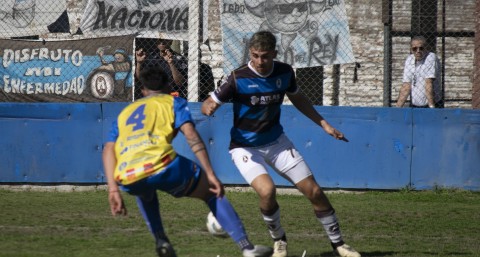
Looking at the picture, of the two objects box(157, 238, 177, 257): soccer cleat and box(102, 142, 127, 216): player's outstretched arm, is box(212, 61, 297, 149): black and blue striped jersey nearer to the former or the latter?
box(157, 238, 177, 257): soccer cleat

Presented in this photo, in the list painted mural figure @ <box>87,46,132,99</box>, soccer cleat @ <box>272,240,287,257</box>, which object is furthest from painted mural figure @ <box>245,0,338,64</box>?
soccer cleat @ <box>272,240,287,257</box>

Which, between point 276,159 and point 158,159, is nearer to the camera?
point 158,159

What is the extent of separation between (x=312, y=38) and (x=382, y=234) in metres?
4.63

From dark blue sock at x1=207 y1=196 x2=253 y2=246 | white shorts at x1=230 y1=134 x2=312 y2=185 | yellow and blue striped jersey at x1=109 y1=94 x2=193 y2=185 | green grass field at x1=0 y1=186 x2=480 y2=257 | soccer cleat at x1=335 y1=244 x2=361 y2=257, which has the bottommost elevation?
green grass field at x1=0 y1=186 x2=480 y2=257

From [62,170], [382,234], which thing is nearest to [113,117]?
[62,170]

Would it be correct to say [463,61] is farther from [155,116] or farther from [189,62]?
[155,116]

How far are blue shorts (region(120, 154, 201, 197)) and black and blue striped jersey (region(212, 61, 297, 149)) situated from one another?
1.37 meters

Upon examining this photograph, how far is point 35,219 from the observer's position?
33.5ft

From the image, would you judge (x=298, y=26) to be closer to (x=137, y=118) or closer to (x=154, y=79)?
(x=154, y=79)

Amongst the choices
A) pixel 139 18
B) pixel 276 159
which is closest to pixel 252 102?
pixel 276 159

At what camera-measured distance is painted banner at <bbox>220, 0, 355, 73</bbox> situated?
531 inches

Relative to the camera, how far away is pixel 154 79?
714 cm

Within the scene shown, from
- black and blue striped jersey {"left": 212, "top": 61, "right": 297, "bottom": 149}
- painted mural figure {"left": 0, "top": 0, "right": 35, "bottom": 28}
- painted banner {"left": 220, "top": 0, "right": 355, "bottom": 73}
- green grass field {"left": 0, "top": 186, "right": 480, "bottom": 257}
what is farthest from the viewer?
painted mural figure {"left": 0, "top": 0, "right": 35, "bottom": 28}

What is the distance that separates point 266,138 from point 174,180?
65.4 inches
